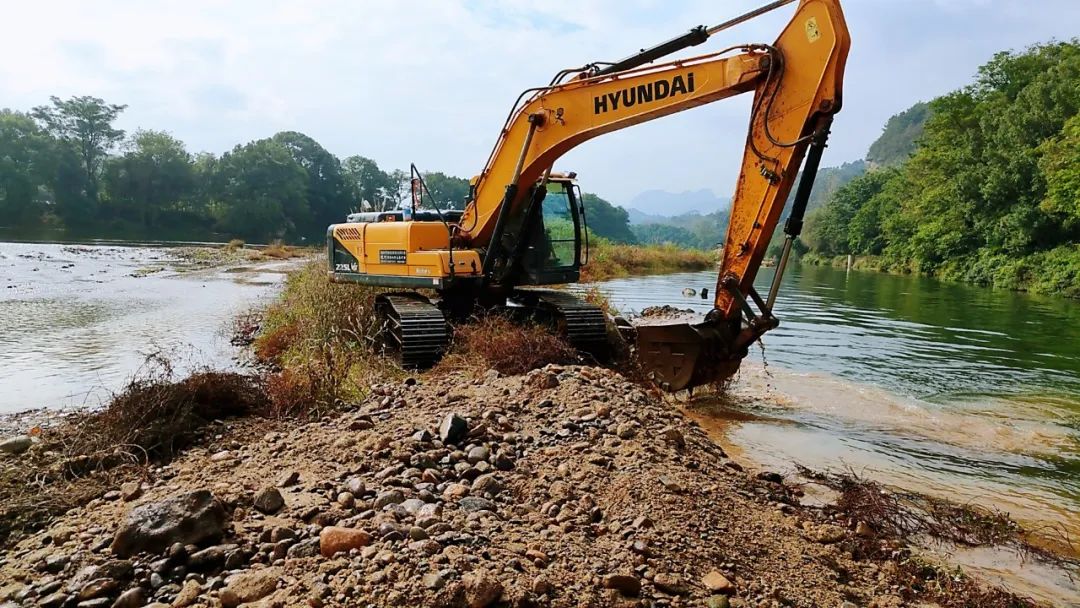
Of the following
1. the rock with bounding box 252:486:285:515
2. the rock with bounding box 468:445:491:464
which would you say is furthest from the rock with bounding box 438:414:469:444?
the rock with bounding box 252:486:285:515

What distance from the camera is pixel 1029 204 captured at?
3384cm

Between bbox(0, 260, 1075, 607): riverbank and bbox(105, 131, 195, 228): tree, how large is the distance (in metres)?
74.4

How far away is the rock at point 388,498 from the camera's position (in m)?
3.49

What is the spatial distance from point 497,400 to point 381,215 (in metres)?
5.60

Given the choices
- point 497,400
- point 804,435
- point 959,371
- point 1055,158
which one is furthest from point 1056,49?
point 497,400

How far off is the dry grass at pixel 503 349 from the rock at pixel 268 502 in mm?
3405

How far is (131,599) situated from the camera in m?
2.83

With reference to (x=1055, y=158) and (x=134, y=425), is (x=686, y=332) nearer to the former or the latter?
(x=134, y=425)

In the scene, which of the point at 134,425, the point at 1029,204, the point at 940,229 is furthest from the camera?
the point at 940,229

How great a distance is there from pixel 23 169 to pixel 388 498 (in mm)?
81633

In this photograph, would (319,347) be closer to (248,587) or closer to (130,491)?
(130,491)

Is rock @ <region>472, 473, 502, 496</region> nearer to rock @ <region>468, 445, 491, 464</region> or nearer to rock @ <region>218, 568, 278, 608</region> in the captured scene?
rock @ <region>468, 445, 491, 464</region>

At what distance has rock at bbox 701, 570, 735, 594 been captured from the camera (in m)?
2.96

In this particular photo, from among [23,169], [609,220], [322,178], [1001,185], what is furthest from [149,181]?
[609,220]
